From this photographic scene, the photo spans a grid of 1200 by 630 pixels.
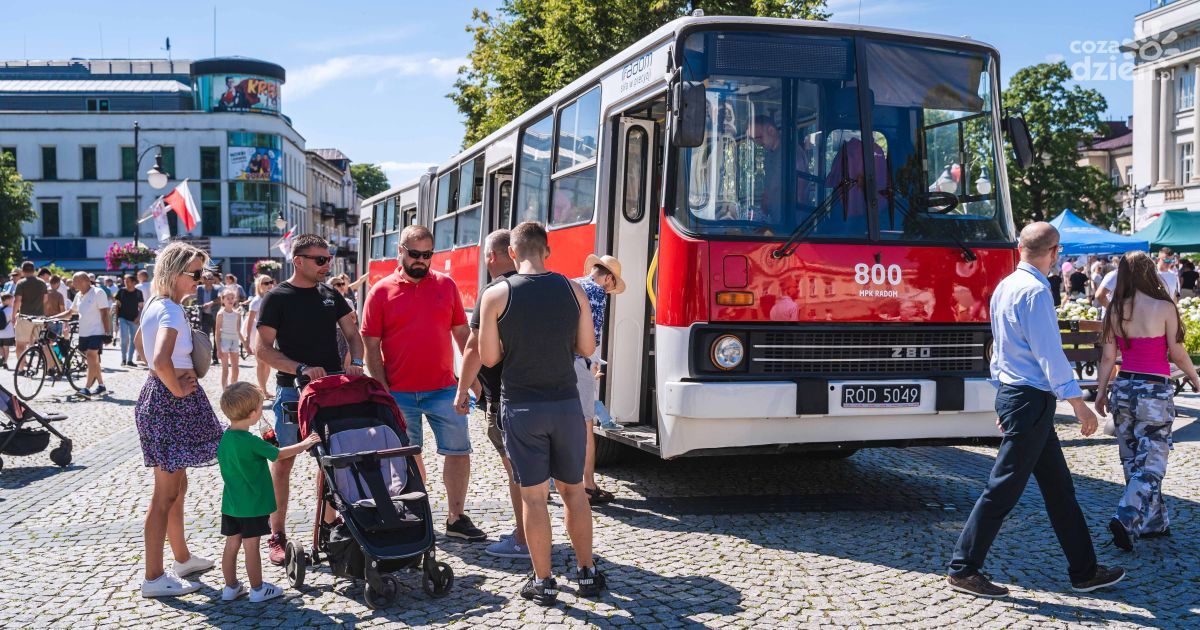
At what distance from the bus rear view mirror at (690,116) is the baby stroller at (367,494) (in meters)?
2.29

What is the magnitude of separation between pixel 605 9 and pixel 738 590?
2094 cm

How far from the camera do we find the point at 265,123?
2931 inches

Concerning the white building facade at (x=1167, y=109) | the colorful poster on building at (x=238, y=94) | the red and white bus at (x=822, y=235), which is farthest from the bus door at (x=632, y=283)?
the colorful poster on building at (x=238, y=94)

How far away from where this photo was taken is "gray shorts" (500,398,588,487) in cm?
527

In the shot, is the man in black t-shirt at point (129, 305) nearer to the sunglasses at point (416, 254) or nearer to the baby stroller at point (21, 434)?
the baby stroller at point (21, 434)

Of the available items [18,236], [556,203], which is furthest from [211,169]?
[556,203]

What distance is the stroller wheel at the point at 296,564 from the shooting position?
571cm

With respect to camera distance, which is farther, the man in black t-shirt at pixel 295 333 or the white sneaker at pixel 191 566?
the man in black t-shirt at pixel 295 333

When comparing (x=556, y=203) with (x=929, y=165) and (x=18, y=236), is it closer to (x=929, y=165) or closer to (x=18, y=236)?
(x=929, y=165)

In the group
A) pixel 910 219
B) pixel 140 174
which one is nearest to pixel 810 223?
pixel 910 219

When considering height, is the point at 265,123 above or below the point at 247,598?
above

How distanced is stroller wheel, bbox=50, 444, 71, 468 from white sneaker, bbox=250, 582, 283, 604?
16.6 feet

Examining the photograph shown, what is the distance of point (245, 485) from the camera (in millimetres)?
5484

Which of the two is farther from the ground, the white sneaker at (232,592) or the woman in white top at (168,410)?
the woman in white top at (168,410)
